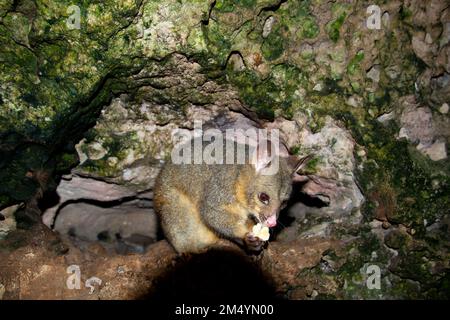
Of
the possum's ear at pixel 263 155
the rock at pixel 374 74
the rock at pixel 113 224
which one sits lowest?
the rock at pixel 113 224

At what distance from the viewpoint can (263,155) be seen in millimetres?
3770

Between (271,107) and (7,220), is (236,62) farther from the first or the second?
(7,220)

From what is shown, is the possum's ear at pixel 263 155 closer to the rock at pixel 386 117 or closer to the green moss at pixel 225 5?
the rock at pixel 386 117

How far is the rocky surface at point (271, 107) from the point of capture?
3650 millimetres

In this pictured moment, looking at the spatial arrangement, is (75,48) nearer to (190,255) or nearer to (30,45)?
(30,45)

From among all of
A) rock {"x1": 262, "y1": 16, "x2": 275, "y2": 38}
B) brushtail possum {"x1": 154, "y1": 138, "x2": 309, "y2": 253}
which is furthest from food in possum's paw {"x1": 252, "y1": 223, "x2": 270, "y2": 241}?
rock {"x1": 262, "y1": 16, "x2": 275, "y2": 38}

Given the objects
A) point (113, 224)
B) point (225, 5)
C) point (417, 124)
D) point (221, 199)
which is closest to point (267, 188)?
point (221, 199)

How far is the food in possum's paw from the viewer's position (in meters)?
3.85

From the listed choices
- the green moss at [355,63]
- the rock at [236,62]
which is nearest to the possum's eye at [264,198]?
the rock at [236,62]

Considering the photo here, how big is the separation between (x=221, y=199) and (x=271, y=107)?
3.20ft

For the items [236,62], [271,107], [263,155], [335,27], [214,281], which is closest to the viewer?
[263,155]

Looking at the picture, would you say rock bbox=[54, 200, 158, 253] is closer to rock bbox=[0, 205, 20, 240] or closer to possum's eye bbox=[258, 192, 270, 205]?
rock bbox=[0, 205, 20, 240]
